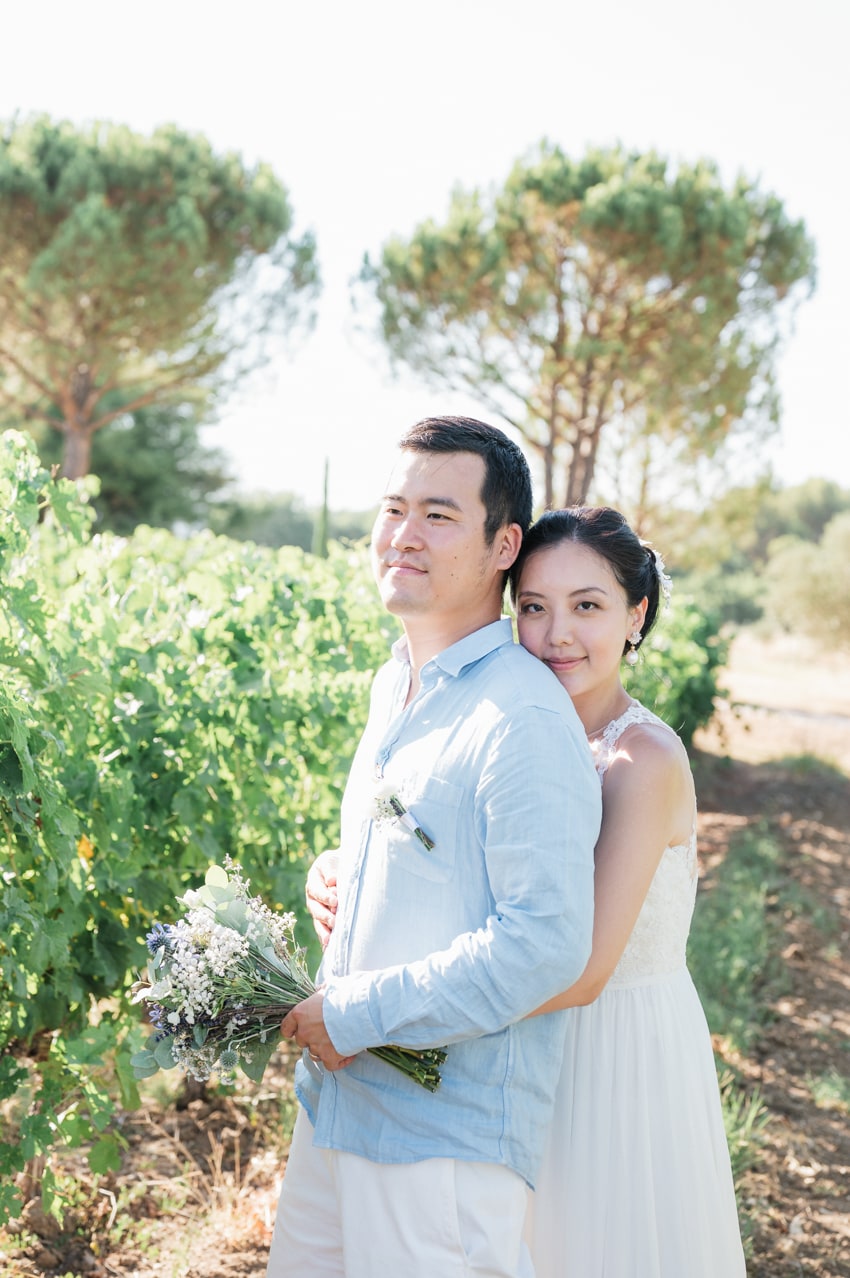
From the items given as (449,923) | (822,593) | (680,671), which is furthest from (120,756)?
(822,593)

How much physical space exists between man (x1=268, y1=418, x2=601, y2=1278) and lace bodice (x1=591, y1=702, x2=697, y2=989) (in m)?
0.32

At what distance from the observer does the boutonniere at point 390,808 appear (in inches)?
65.1

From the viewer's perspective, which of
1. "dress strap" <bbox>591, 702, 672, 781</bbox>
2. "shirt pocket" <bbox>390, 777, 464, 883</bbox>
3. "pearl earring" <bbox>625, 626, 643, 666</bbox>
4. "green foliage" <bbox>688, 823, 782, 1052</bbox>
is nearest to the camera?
"shirt pocket" <bbox>390, 777, 464, 883</bbox>

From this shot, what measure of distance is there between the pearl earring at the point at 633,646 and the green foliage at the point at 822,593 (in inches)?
1236

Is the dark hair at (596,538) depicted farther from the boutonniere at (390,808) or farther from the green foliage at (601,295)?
the green foliage at (601,295)

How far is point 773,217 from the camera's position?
19609 mm

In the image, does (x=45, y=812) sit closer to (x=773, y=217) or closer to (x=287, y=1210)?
(x=287, y=1210)

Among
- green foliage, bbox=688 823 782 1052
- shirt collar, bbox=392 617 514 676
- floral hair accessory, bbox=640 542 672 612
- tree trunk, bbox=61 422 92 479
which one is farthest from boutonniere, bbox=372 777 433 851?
tree trunk, bbox=61 422 92 479

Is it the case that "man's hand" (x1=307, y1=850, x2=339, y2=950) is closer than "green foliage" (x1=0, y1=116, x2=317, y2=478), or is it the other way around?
"man's hand" (x1=307, y1=850, x2=339, y2=950)

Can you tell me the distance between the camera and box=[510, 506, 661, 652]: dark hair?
6.57 ft

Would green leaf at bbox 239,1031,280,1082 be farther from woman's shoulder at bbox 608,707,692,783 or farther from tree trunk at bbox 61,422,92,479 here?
tree trunk at bbox 61,422,92,479

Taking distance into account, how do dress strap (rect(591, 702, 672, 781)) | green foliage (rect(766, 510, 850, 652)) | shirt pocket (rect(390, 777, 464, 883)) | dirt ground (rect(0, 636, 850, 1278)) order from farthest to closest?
green foliage (rect(766, 510, 850, 652))
dirt ground (rect(0, 636, 850, 1278))
dress strap (rect(591, 702, 672, 781))
shirt pocket (rect(390, 777, 464, 883))

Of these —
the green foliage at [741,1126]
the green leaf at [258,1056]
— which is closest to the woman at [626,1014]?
the green leaf at [258,1056]

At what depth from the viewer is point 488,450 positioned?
1823mm
